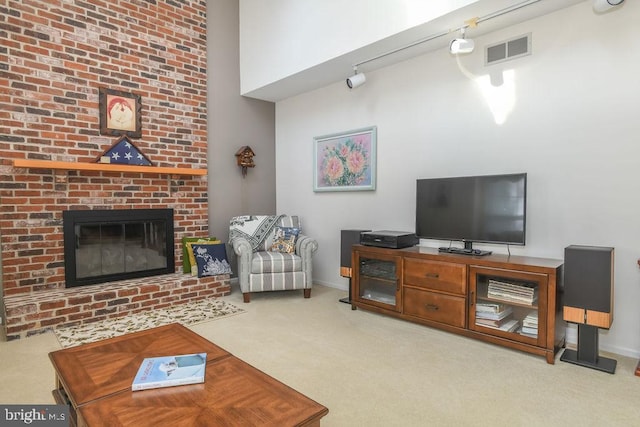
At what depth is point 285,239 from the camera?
14.1 feet

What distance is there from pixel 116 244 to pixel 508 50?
13.3 ft

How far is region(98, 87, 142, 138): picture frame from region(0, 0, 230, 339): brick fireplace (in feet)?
0.18

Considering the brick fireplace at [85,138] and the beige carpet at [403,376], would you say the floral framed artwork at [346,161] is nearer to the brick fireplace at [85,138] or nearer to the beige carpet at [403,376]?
the brick fireplace at [85,138]

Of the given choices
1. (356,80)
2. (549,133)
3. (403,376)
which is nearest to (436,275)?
(403,376)

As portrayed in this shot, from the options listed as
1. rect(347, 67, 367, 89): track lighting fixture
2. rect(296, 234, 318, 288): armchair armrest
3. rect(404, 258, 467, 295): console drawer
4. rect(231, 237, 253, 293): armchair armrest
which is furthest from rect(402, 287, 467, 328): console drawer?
rect(347, 67, 367, 89): track lighting fixture

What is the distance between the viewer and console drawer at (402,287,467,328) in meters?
2.89

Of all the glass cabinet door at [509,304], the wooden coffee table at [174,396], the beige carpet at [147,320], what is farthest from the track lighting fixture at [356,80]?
the wooden coffee table at [174,396]

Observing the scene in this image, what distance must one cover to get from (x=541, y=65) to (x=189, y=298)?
381cm

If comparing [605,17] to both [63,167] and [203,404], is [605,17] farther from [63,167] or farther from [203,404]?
[63,167]

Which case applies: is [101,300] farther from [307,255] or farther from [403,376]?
[403,376]

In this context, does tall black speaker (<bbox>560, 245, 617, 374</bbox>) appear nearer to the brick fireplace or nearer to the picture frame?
the brick fireplace

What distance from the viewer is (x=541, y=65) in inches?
114

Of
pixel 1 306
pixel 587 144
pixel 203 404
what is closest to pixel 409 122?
pixel 587 144

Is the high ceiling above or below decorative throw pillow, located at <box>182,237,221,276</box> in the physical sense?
above
